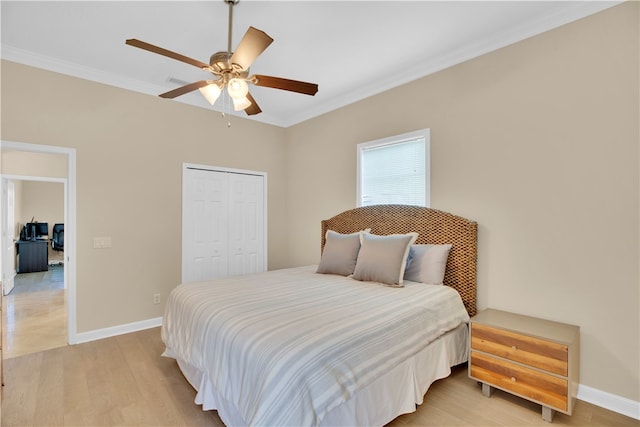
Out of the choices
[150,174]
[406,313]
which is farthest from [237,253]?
[406,313]

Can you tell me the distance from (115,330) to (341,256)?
2.69 metres

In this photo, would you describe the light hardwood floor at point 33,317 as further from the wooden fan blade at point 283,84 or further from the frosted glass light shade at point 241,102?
the wooden fan blade at point 283,84

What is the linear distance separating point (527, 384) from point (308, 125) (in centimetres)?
394

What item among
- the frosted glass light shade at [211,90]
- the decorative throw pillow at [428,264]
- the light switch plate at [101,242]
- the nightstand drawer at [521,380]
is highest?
the frosted glass light shade at [211,90]

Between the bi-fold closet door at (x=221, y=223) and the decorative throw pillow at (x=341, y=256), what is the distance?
65.0 inches

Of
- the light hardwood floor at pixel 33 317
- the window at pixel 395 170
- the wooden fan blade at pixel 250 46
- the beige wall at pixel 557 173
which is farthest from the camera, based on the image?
the window at pixel 395 170

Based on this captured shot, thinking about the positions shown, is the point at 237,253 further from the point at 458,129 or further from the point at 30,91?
the point at 458,129

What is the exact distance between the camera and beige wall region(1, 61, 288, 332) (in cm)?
307

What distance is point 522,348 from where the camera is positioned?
82.7 inches

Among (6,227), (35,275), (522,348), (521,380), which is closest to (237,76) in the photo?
(522,348)

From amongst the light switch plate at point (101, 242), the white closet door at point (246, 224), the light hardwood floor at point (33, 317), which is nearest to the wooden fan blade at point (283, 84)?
the white closet door at point (246, 224)

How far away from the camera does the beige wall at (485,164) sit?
216cm

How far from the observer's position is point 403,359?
6.33ft

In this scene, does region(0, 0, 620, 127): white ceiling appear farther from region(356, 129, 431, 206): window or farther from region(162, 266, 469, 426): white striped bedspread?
region(162, 266, 469, 426): white striped bedspread
